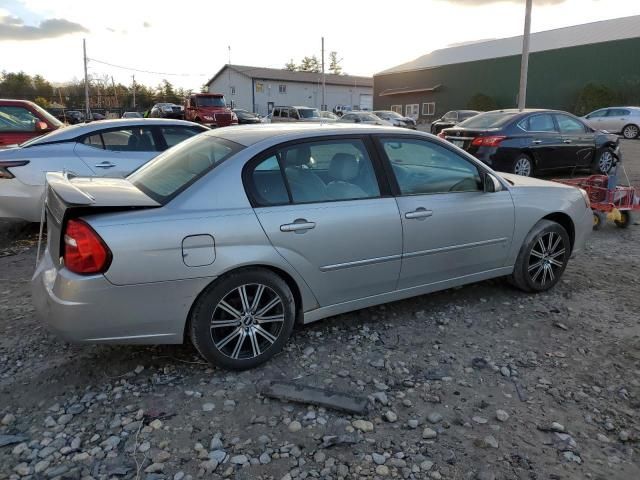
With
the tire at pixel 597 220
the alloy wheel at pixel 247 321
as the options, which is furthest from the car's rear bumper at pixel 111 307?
the tire at pixel 597 220

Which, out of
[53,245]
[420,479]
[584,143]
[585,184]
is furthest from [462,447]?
[584,143]

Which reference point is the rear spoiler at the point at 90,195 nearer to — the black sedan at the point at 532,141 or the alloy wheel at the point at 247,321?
the alloy wheel at the point at 247,321

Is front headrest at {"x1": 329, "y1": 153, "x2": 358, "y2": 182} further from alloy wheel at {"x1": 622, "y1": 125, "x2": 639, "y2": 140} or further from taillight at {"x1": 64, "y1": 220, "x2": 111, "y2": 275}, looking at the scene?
alloy wheel at {"x1": 622, "y1": 125, "x2": 639, "y2": 140}

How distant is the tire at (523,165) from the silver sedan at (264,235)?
17.3ft

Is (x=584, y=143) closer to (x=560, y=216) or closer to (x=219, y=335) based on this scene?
(x=560, y=216)

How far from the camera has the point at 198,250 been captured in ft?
9.70

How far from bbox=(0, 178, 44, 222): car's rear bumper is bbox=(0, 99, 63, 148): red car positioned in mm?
2857

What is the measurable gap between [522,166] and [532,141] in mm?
499

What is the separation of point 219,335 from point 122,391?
658mm

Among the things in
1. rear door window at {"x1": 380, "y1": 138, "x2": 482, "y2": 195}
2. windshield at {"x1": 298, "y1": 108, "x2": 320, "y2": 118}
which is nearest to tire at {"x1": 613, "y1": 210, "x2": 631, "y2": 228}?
rear door window at {"x1": 380, "y1": 138, "x2": 482, "y2": 195}

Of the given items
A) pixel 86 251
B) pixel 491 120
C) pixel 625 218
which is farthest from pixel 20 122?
pixel 625 218

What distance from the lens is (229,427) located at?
274cm

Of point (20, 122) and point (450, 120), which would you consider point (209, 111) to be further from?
point (20, 122)

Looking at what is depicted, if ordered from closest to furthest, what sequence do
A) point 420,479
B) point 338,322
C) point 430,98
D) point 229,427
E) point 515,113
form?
point 420,479
point 229,427
point 338,322
point 515,113
point 430,98
